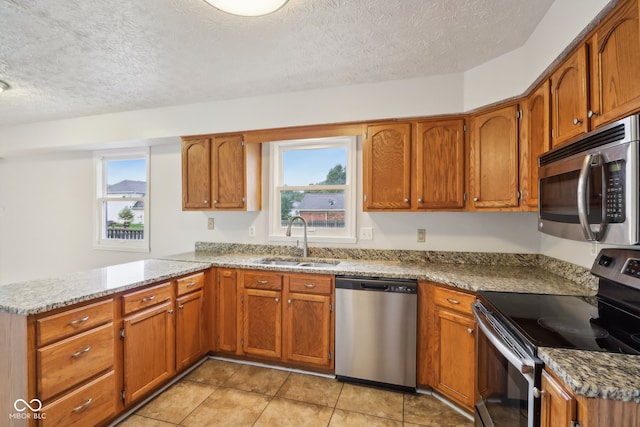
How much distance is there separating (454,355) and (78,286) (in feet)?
8.01

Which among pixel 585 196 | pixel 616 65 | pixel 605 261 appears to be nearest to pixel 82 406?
pixel 585 196

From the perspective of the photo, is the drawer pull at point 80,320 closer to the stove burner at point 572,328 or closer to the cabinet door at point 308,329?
the cabinet door at point 308,329

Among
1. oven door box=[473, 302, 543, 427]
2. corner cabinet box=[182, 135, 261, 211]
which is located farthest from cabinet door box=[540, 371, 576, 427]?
corner cabinet box=[182, 135, 261, 211]

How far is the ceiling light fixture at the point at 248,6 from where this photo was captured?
1460 mm

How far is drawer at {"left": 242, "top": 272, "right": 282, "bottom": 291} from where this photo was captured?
8.23 feet

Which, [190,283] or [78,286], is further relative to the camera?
[190,283]

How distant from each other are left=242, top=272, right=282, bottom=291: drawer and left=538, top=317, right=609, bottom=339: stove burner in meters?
1.79

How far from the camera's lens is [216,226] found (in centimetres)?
340

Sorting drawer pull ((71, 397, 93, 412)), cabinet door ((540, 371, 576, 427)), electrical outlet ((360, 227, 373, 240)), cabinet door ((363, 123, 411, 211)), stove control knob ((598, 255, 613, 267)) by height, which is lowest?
drawer pull ((71, 397, 93, 412))

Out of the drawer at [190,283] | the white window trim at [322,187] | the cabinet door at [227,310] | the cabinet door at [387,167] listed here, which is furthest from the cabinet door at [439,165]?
the drawer at [190,283]

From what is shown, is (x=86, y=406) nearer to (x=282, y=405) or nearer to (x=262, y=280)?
(x=282, y=405)

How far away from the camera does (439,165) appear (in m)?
2.41

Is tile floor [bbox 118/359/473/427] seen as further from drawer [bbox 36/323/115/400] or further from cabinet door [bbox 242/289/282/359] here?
drawer [bbox 36/323/115/400]

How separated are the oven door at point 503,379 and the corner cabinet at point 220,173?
224cm
